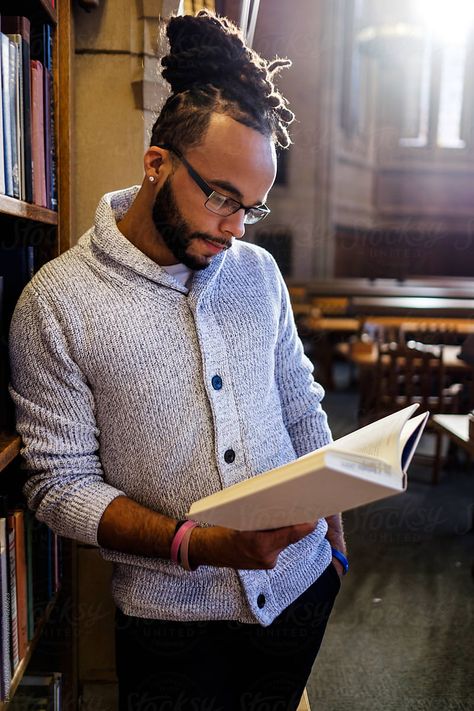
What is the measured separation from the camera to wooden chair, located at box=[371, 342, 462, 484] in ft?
14.5

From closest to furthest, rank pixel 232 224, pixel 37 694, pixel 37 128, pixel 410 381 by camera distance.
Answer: pixel 232 224 → pixel 37 128 → pixel 37 694 → pixel 410 381

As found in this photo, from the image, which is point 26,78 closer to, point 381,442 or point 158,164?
point 158,164

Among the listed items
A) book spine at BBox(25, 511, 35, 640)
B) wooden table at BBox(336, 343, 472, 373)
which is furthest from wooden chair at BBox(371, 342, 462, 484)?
book spine at BBox(25, 511, 35, 640)

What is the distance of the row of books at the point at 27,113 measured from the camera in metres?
1.21

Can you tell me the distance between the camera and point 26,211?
4.24ft

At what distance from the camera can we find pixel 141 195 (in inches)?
52.3

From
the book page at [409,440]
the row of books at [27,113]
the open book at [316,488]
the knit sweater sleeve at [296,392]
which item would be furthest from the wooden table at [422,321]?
the open book at [316,488]

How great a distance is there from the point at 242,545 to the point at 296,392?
543 millimetres

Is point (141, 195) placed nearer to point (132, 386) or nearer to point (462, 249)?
point (132, 386)

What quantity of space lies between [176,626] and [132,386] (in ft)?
1.55

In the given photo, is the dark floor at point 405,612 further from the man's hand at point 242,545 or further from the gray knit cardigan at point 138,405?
the man's hand at point 242,545

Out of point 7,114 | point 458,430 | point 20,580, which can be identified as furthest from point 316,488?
point 458,430

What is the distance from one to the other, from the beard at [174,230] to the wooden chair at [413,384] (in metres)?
3.35

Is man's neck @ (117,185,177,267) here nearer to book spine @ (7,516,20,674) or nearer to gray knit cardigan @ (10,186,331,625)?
gray knit cardigan @ (10,186,331,625)
